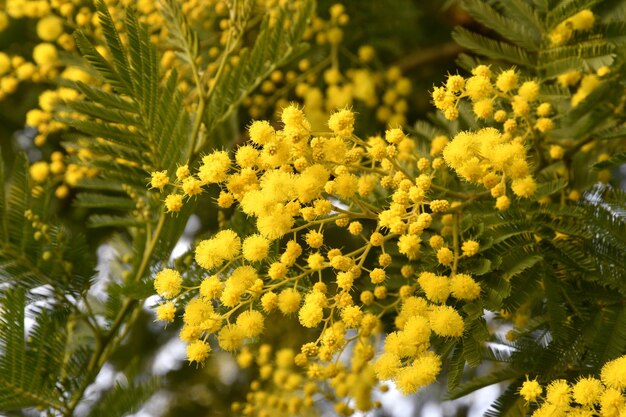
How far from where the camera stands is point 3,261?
2.03 meters

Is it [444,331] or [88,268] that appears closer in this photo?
[444,331]

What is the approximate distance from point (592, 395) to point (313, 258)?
584mm

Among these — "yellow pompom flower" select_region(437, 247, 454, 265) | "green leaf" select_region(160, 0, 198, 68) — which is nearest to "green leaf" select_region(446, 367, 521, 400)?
"yellow pompom flower" select_region(437, 247, 454, 265)

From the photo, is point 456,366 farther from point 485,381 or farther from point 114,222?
point 114,222

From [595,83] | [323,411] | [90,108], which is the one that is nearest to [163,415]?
[323,411]

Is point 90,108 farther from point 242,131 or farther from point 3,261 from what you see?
point 242,131

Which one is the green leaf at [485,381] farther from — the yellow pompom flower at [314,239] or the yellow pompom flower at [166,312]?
the yellow pompom flower at [166,312]

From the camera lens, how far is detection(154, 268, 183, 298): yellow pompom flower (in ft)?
5.39

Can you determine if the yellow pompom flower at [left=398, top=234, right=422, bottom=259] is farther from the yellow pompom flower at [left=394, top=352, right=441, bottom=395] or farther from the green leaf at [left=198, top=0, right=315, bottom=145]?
the green leaf at [left=198, top=0, right=315, bottom=145]

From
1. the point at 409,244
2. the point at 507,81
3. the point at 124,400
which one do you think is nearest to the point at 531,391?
the point at 409,244

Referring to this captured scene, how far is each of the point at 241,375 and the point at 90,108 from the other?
5.46 ft

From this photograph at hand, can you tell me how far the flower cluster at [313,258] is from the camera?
1555mm

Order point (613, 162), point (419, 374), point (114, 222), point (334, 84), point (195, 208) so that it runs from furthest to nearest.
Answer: point (334, 84) < point (114, 222) < point (195, 208) < point (613, 162) < point (419, 374)

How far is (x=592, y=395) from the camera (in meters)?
1.41
